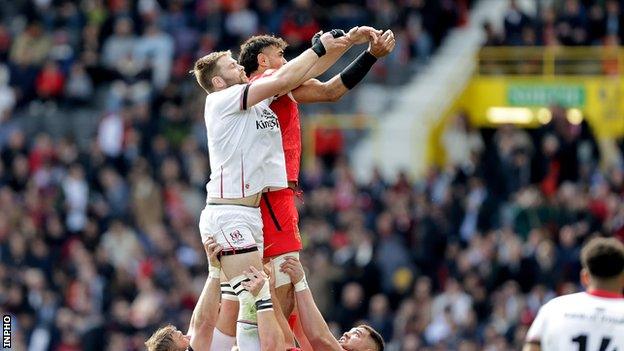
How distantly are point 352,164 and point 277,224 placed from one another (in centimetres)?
1431

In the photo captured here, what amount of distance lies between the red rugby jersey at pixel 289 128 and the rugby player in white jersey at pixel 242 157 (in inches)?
6.2

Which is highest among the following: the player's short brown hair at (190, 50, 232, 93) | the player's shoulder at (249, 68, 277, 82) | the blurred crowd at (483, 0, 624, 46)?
the player's short brown hair at (190, 50, 232, 93)

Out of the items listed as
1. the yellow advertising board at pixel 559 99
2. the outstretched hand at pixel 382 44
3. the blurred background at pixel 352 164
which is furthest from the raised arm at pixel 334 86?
the yellow advertising board at pixel 559 99

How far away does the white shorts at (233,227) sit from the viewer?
41.7 ft

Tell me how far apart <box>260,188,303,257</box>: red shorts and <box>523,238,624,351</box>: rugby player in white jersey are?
2615 mm

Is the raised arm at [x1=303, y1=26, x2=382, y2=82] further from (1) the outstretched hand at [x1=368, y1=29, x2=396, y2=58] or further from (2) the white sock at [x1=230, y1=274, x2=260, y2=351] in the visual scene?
(2) the white sock at [x1=230, y1=274, x2=260, y2=351]

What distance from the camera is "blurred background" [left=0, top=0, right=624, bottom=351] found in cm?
2226

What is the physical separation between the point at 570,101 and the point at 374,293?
21.2 ft

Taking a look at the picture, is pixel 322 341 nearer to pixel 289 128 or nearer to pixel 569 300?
pixel 289 128

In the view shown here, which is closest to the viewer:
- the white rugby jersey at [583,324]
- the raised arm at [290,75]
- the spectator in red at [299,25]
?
the white rugby jersey at [583,324]

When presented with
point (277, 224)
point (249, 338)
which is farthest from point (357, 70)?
point (249, 338)

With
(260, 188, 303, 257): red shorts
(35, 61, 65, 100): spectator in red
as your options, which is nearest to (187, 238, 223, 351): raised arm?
(260, 188, 303, 257): red shorts

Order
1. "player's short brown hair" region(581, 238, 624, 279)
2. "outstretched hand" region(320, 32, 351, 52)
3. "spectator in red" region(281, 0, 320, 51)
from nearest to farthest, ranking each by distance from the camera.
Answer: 1. "player's short brown hair" region(581, 238, 624, 279)
2. "outstretched hand" region(320, 32, 351, 52)
3. "spectator in red" region(281, 0, 320, 51)

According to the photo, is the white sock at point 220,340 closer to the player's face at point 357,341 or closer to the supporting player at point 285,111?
the supporting player at point 285,111
